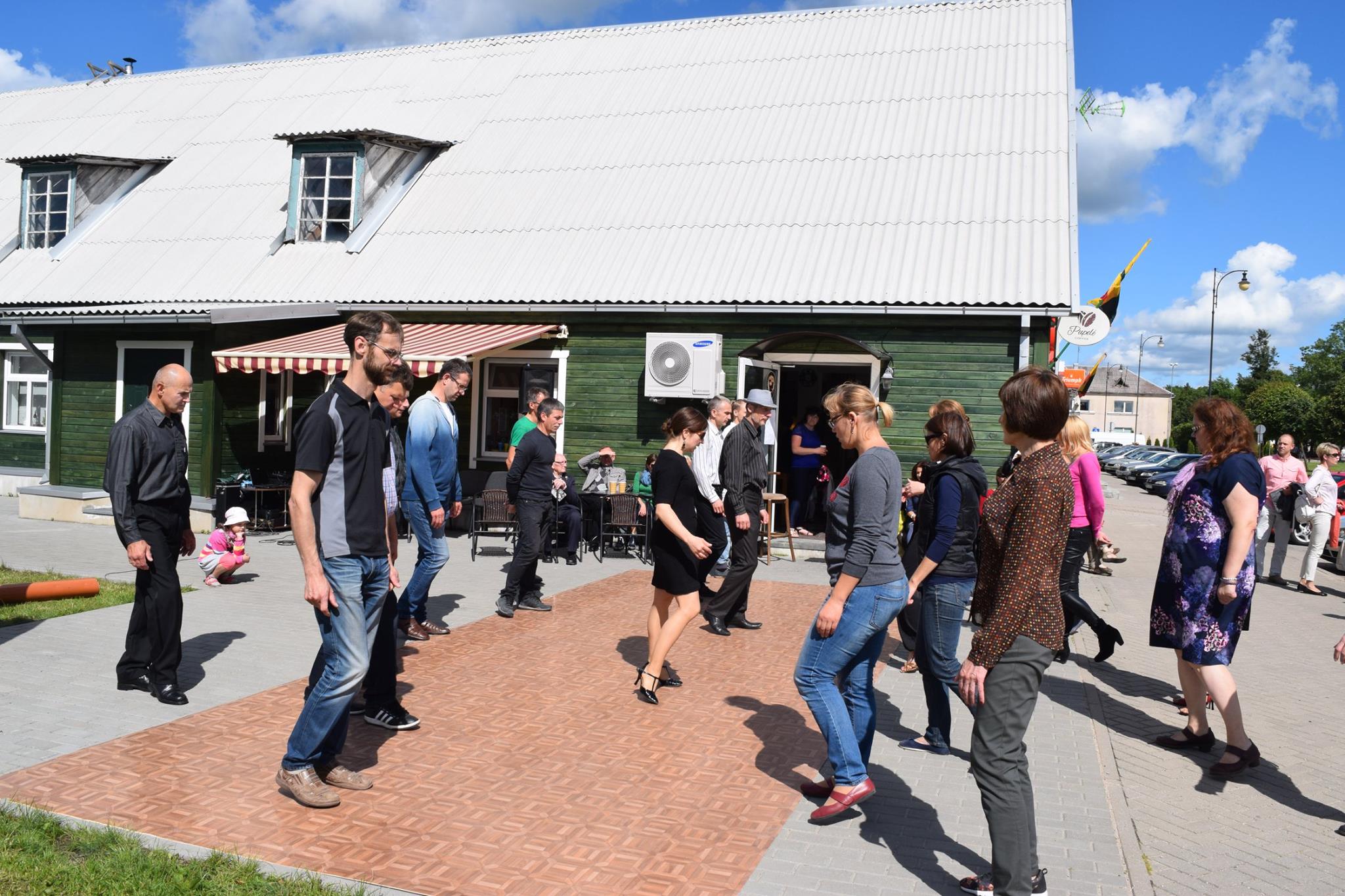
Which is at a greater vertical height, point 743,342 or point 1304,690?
point 743,342

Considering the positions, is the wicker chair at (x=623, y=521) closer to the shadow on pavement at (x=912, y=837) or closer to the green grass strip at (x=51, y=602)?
the green grass strip at (x=51, y=602)

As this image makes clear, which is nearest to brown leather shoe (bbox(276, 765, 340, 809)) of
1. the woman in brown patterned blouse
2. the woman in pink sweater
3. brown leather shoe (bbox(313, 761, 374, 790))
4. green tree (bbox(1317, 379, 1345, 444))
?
brown leather shoe (bbox(313, 761, 374, 790))

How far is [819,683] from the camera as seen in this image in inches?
182

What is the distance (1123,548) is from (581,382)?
9833 millimetres

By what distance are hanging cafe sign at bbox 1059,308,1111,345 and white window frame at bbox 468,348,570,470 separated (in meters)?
6.98

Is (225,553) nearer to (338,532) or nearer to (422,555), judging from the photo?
(422,555)

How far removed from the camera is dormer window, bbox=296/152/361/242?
17.2 meters

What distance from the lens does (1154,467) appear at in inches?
1687

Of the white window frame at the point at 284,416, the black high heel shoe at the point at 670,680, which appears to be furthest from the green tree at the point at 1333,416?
the black high heel shoe at the point at 670,680

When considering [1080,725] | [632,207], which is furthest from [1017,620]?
[632,207]

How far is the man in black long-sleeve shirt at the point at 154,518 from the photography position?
5.94 metres

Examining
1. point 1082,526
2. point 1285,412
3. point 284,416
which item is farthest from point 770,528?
point 1285,412

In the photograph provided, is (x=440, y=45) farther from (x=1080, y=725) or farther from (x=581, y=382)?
(x=1080, y=725)

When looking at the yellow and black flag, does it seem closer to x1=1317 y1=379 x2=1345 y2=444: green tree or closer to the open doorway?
the open doorway
